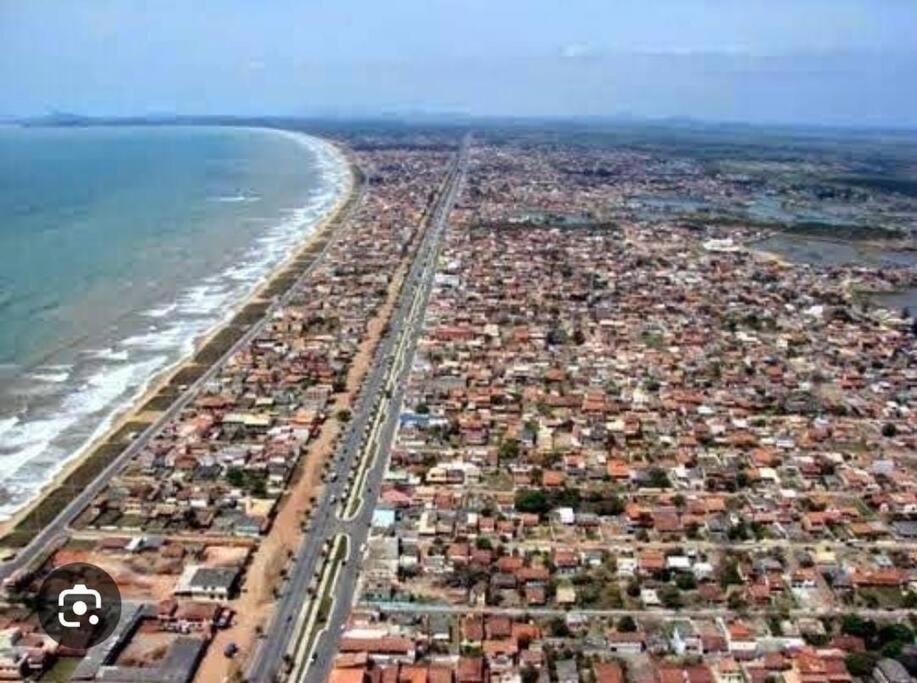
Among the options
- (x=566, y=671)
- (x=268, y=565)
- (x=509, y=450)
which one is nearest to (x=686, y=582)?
(x=566, y=671)

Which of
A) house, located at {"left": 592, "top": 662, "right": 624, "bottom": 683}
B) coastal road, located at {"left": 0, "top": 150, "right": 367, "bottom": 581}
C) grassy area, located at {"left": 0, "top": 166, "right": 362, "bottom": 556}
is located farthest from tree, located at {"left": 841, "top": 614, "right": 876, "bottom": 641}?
grassy area, located at {"left": 0, "top": 166, "right": 362, "bottom": 556}

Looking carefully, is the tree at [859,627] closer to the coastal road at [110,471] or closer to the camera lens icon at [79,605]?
the camera lens icon at [79,605]

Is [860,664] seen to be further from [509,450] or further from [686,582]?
[509,450]

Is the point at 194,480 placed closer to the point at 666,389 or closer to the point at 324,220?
the point at 666,389

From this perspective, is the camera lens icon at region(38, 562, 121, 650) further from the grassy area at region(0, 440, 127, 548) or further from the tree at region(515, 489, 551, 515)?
the tree at region(515, 489, 551, 515)

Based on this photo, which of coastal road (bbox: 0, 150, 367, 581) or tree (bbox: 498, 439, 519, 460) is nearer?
coastal road (bbox: 0, 150, 367, 581)

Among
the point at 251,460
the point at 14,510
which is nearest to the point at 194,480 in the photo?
the point at 251,460
